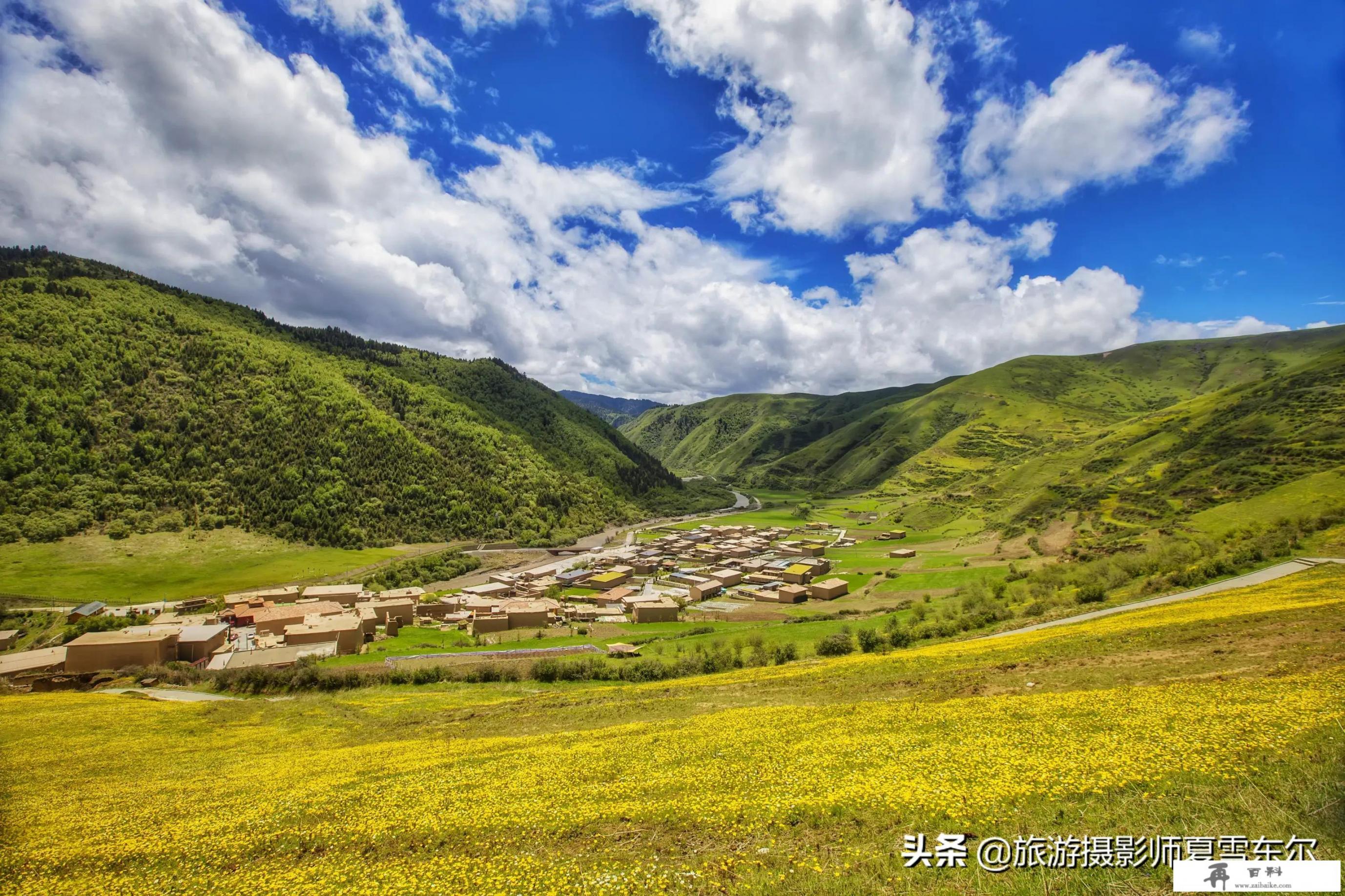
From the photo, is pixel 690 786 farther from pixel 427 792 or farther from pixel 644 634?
pixel 644 634

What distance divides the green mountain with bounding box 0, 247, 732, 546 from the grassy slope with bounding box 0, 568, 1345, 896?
124 metres

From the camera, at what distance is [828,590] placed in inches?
3600

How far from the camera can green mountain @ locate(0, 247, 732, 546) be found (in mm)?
125812

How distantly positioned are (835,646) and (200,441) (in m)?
179

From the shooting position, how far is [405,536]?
14775cm

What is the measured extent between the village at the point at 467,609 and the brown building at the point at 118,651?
116 mm

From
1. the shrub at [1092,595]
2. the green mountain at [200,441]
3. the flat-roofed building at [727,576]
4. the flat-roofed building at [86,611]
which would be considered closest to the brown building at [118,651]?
the flat-roofed building at [86,611]

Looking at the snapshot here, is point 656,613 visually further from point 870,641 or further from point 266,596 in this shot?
point 266,596

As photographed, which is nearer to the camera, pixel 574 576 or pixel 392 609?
pixel 392 609

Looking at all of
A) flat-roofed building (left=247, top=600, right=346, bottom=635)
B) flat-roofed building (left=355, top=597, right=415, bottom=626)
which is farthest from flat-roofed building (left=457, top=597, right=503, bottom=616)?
flat-roofed building (left=247, top=600, right=346, bottom=635)

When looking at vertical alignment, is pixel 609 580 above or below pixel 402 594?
above

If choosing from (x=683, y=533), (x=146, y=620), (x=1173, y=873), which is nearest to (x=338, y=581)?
(x=146, y=620)

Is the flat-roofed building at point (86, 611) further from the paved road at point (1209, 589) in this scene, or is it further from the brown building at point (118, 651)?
the paved road at point (1209, 589)

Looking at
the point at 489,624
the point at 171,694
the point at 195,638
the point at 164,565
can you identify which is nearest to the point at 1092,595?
the point at 489,624
